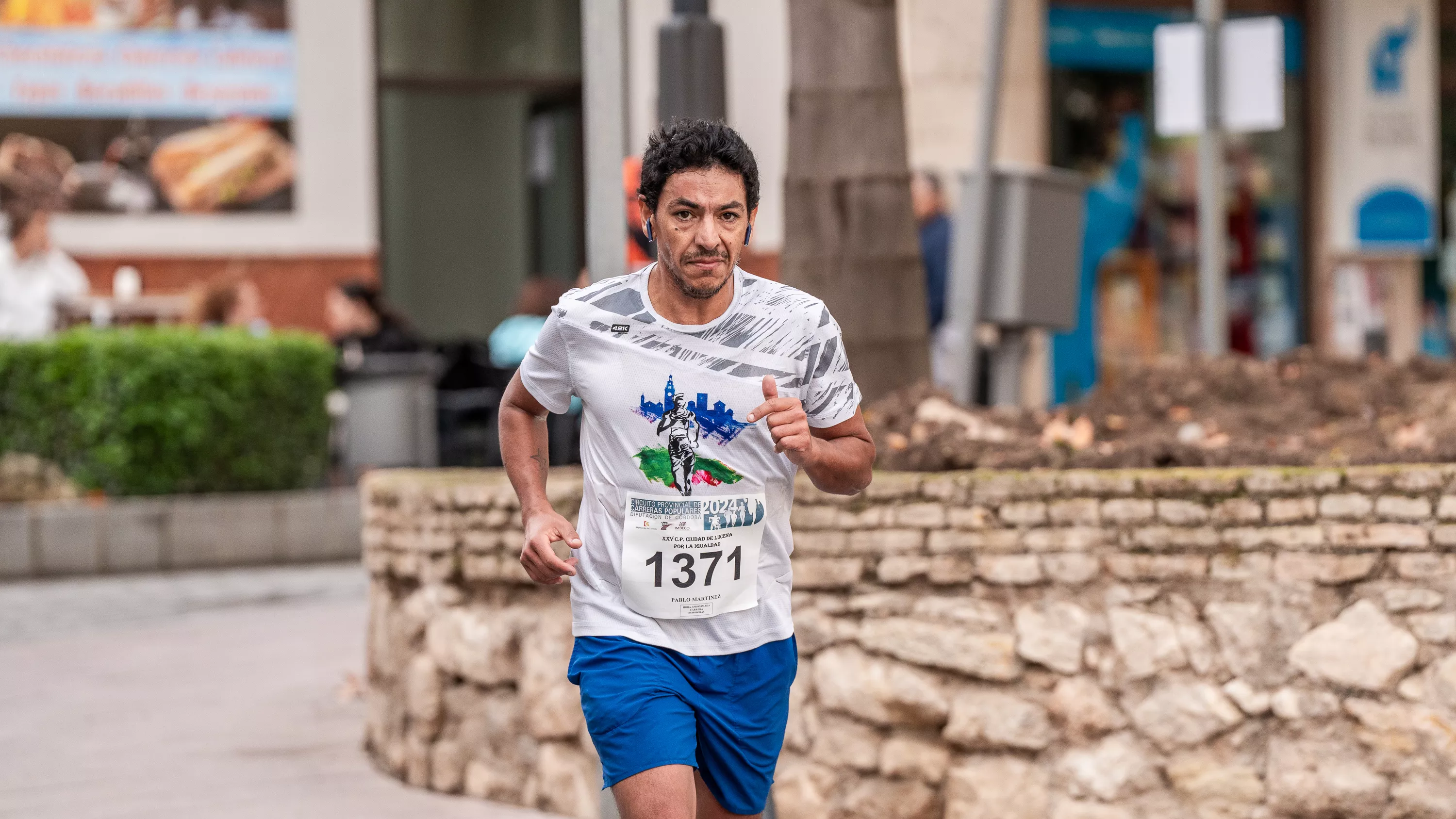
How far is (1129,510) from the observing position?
5.45 metres

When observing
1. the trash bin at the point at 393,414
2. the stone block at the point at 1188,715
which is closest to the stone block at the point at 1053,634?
the stone block at the point at 1188,715

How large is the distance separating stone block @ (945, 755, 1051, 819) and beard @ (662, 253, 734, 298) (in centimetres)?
230

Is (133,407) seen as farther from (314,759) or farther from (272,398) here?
(314,759)

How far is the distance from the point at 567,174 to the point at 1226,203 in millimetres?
6113

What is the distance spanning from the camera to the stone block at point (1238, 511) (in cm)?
537

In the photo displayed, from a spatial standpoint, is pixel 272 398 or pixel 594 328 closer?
pixel 594 328

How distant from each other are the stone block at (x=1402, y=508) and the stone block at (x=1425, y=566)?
0.10m

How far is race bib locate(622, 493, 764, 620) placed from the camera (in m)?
3.73

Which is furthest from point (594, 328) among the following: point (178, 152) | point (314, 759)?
point (178, 152)

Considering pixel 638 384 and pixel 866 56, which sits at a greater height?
pixel 866 56

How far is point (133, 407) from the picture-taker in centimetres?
1200

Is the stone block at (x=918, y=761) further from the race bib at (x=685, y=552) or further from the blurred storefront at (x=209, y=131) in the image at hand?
the blurred storefront at (x=209, y=131)

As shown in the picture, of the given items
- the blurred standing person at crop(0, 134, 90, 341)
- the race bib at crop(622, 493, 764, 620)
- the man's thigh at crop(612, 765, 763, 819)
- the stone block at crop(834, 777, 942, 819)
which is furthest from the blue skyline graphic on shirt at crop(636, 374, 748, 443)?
the blurred standing person at crop(0, 134, 90, 341)

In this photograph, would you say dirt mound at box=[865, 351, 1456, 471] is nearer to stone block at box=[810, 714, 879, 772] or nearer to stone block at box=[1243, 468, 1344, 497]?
stone block at box=[1243, 468, 1344, 497]
